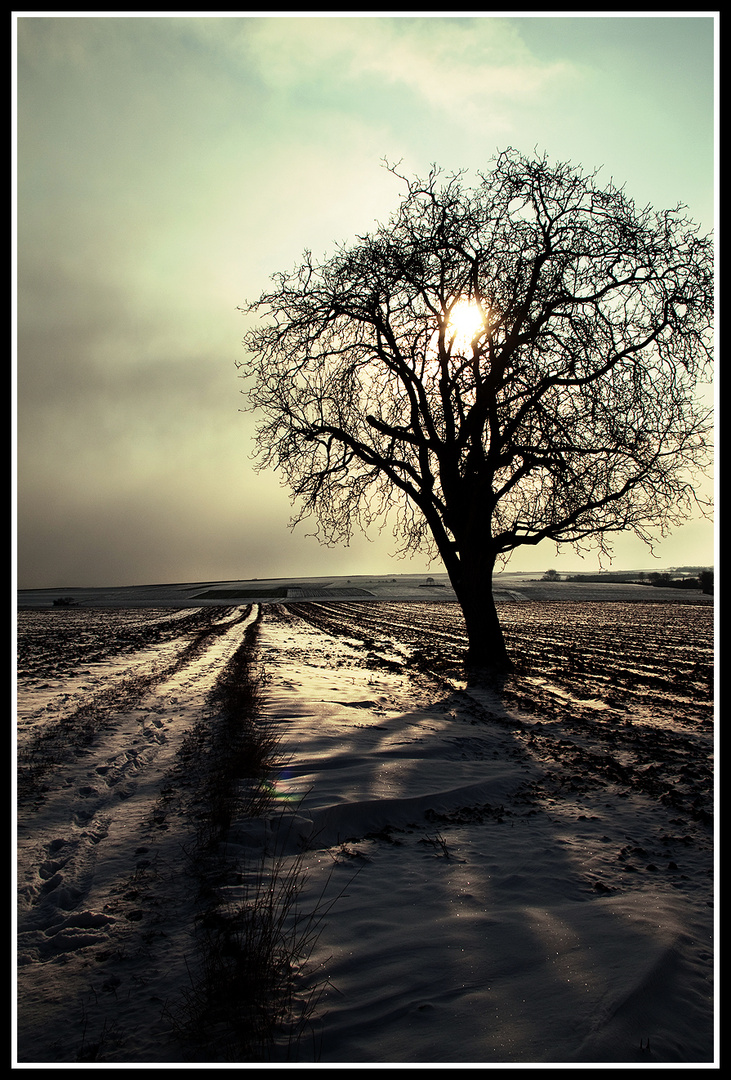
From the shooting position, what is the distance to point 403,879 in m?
4.17

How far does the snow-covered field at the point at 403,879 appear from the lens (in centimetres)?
273

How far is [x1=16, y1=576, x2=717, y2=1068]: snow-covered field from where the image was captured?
2730 mm

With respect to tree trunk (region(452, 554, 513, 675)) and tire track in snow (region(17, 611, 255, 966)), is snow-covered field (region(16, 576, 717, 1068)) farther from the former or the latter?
tree trunk (region(452, 554, 513, 675))

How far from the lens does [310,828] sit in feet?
16.3

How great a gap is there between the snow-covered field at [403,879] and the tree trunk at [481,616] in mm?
3776

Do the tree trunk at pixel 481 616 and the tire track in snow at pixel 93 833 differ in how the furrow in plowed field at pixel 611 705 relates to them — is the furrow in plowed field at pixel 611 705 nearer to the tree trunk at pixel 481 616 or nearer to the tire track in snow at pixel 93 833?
the tree trunk at pixel 481 616

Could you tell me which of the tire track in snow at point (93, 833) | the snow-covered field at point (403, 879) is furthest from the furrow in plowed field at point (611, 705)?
the tire track in snow at point (93, 833)

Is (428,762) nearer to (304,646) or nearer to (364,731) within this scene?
(364,731)

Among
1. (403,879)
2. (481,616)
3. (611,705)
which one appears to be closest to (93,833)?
(403,879)

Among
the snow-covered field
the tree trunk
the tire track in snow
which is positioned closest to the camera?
the snow-covered field

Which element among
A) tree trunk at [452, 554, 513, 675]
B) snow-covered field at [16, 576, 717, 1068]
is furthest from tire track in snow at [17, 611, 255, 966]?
tree trunk at [452, 554, 513, 675]

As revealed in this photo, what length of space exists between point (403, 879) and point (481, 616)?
10.0 m

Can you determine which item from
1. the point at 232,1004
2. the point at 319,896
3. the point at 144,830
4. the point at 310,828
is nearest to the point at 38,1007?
the point at 232,1004

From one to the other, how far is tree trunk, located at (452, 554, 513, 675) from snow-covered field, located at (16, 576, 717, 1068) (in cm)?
378
